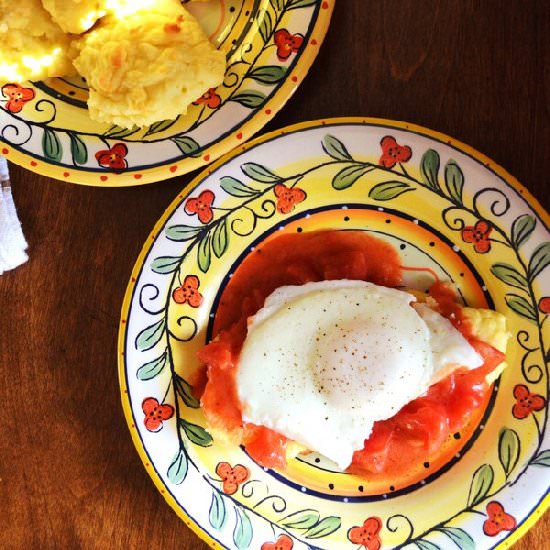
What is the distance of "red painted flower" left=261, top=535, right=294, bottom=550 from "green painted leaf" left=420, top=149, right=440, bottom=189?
131 cm

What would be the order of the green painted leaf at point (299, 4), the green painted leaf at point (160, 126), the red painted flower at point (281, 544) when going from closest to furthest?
the green painted leaf at point (299, 4)
the green painted leaf at point (160, 126)
the red painted flower at point (281, 544)

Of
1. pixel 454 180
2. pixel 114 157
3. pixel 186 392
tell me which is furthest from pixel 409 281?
pixel 114 157

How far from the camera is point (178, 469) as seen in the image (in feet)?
7.01

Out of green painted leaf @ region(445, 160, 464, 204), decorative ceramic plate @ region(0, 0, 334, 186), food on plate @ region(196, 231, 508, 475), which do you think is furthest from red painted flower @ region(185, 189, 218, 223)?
green painted leaf @ region(445, 160, 464, 204)

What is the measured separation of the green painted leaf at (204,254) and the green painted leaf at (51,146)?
56cm

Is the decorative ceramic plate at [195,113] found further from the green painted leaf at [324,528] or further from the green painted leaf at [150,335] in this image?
the green painted leaf at [324,528]

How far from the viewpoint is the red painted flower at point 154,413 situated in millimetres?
2129

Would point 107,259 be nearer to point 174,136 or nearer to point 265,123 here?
point 174,136

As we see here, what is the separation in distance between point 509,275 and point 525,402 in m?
0.43

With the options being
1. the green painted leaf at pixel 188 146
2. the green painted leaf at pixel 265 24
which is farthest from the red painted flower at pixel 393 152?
the green painted leaf at pixel 188 146

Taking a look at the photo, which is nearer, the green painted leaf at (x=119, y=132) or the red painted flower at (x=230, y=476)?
the green painted leaf at (x=119, y=132)

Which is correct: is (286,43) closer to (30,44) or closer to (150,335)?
(30,44)

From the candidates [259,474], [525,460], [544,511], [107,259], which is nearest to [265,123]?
[107,259]

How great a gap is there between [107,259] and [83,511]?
38.0 inches
